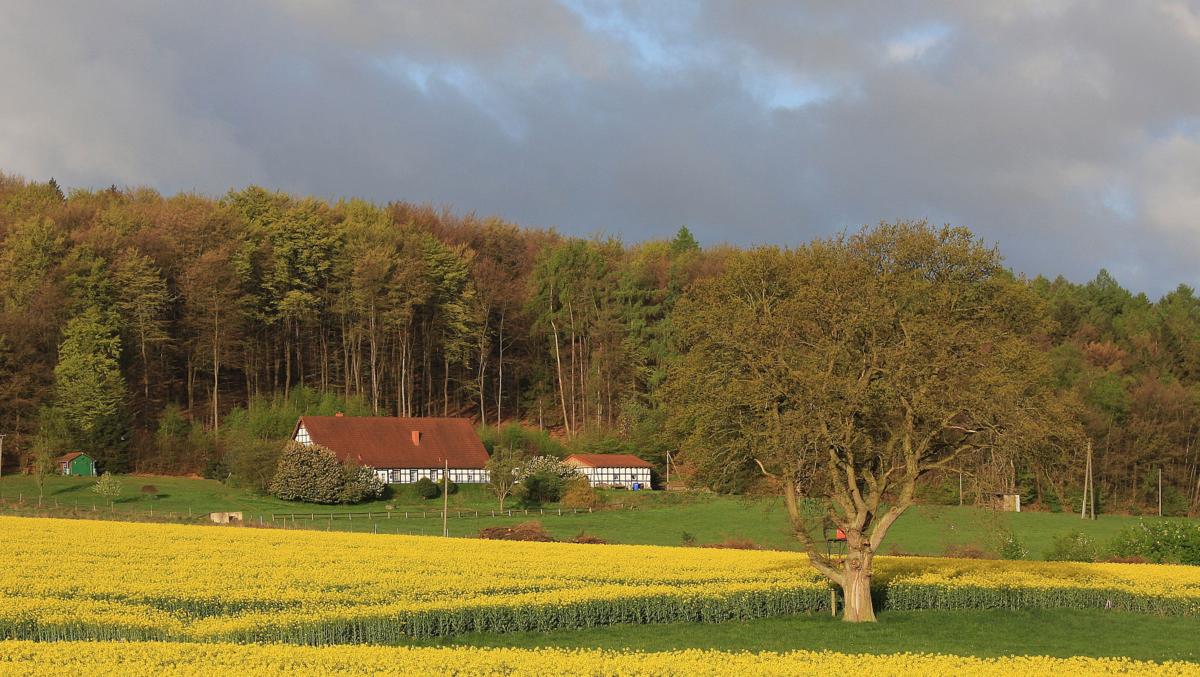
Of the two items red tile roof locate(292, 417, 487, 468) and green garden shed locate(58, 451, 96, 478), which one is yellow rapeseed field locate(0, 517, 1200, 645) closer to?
red tile roof locate(292, 417, 487, 468)

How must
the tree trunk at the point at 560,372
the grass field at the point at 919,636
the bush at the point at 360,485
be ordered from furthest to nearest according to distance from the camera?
the tree trunk at the point at 560,372, the bush at the point at 360,485, the grass field at the point at 919,636

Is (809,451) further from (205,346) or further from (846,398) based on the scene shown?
(205,346)

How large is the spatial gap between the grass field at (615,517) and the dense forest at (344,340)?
4.58 meters

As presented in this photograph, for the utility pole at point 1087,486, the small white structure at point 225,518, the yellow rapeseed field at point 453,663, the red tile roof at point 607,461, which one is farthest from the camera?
the red tile roof at point 607,461

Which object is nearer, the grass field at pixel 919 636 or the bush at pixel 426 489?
the grass field at pixel 919 636

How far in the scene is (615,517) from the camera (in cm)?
7919

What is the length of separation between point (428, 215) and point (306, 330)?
22.0m

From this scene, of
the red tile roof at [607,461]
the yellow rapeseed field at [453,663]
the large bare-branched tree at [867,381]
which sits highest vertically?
the large bare-branched tree at [867,381]

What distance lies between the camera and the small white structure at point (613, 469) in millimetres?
98500

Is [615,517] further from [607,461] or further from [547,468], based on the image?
[607,461]

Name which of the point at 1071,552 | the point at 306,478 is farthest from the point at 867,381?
the point at 306,478

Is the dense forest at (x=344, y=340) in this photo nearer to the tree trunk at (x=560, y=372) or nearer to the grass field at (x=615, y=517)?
the tree trunk at (x=560, y=372)

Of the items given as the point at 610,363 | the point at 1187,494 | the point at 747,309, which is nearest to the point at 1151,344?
the point at 1187,494

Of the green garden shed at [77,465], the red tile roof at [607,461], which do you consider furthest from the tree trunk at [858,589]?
the green garden shed at [77,465]
